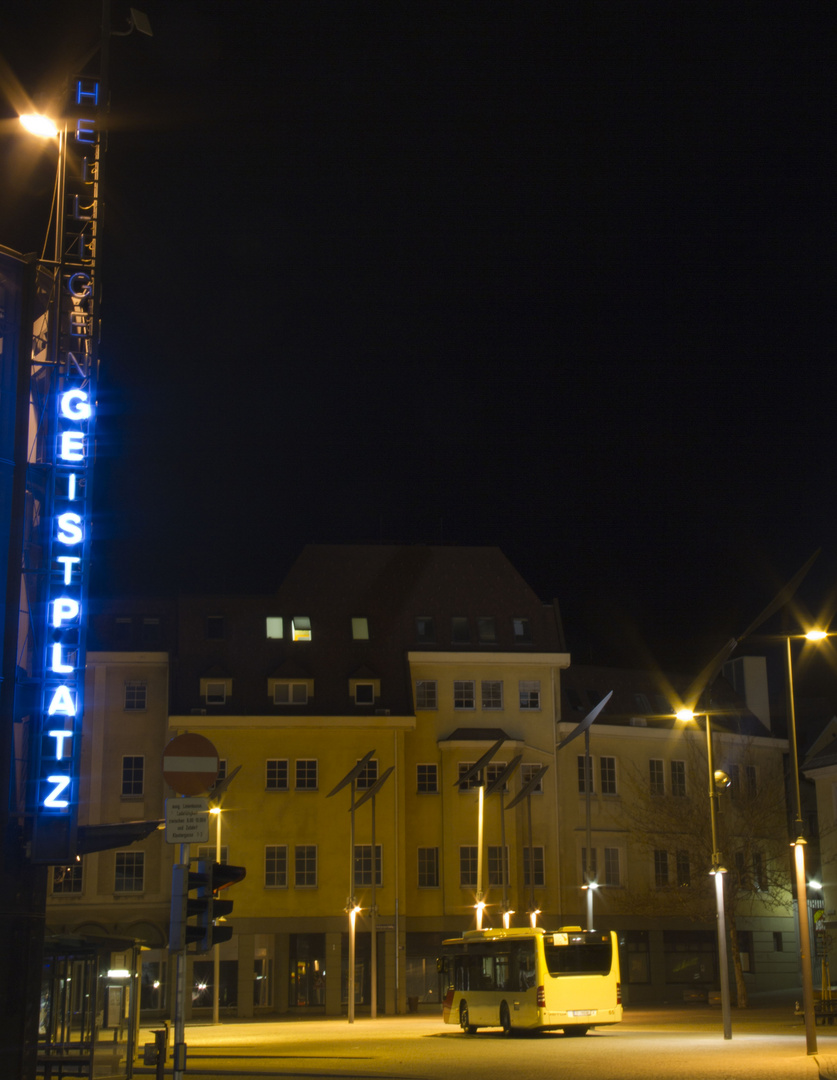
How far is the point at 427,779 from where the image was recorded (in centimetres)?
6328

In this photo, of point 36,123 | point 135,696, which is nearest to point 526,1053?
point 36,123

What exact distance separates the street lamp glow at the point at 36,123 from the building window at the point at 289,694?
141 feet

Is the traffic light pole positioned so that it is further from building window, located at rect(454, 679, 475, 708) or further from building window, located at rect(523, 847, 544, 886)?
building window, located at rect(454, 679, 475, 708)

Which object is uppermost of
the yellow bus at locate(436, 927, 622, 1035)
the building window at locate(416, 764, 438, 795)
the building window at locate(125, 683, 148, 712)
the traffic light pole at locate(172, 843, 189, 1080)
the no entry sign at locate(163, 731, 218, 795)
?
the building window at locate(125, 683, 148, 712)

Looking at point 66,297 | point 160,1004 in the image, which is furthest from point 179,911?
point 160,1004

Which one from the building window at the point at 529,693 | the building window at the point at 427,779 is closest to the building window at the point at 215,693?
the building window at the point at 427,779

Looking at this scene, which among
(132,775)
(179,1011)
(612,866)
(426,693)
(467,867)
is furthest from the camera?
(426,693)

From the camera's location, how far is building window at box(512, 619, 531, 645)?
218 ft

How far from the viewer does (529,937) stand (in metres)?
36.0

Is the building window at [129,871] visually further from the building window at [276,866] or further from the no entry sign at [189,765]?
the no entry sign at [189,765]

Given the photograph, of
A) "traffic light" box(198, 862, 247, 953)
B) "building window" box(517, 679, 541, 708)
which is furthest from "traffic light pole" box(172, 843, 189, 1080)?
"building window" box(517, 679, 541, 708)

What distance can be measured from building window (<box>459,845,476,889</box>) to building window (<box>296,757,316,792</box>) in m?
7.37

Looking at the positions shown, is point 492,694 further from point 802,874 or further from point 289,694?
point 802,874

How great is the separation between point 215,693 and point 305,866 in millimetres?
8831
